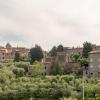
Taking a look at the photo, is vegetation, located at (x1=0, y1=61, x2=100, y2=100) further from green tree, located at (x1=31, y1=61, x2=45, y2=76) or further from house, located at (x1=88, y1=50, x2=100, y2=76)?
house, located at (x1=88, y1=50, x2=100, y2=76)

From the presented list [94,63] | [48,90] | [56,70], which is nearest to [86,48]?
[94,63]

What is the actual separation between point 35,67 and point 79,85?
17.9 metres

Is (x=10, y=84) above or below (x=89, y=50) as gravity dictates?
below

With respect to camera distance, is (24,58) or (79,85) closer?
(79,85)

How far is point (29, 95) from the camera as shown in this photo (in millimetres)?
37750

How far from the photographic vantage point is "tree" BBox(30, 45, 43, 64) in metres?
65.3

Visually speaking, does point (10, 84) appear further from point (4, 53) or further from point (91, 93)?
point (4, 53)

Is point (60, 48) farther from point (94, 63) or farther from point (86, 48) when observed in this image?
point (94, 63)

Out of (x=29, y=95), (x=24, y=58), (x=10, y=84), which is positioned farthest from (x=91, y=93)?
(x=24, y=58)

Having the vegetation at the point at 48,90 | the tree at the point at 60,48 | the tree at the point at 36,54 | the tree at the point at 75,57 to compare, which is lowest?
the vegetation at the point at 48,90

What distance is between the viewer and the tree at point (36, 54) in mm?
65312

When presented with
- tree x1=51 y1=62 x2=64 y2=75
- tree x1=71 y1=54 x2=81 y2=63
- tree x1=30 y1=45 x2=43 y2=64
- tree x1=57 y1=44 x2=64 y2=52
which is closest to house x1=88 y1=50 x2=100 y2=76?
tree x1=71 y1=54 x2=81 y2=63

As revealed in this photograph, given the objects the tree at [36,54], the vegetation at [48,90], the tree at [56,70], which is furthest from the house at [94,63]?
the vegetation at [48,90]

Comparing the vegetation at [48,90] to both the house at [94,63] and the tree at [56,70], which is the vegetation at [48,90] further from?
the house at [94,63]
